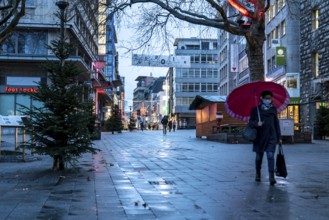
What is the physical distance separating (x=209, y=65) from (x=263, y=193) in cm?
11180

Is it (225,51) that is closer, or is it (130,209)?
(130,209)

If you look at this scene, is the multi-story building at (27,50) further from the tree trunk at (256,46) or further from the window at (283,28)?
the tree trunk at (256,46)

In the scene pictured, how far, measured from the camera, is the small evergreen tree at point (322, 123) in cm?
3088

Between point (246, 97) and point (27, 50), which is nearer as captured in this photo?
point (246, 97)

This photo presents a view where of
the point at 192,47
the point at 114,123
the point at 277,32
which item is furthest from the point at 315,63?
the point at 192,47

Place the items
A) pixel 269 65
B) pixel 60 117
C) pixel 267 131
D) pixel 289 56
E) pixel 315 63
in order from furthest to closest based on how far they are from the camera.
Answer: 1. pixel 269 65
2. pixel 289 56
3. pixel 315 63
4. pixel 60 117
5. pixel 267 131

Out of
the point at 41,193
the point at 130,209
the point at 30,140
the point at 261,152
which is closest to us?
Result: the point at 130,209

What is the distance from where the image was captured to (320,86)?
37344mm

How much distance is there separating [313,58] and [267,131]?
3250 centimetres

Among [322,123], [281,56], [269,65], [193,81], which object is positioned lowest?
[322,123]

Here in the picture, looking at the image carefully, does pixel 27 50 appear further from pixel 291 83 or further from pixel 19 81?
pixel 291 83

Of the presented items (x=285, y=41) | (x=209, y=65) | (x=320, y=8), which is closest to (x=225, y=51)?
(x=209, y=65)

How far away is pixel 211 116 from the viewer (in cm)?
3098

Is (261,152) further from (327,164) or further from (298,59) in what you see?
(298,59)
